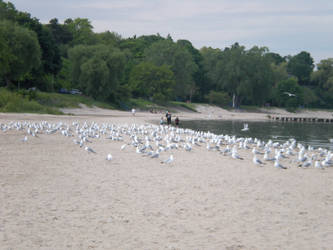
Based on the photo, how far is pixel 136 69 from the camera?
7844 centimetres

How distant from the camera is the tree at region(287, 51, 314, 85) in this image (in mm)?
Result: 132000

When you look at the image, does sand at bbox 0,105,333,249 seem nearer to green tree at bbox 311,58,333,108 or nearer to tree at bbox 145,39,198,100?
tree at bbox 145,39,198,100

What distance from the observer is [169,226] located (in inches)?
301

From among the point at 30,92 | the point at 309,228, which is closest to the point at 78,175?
the point at 309,228

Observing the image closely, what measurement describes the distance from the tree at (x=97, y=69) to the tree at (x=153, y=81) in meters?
10.4

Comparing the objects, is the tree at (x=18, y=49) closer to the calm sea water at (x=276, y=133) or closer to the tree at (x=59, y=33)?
the calm sea water at (x=276, y=133)

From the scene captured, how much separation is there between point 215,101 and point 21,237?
88747mm

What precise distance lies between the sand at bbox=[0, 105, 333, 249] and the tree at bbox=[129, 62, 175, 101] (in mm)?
61359

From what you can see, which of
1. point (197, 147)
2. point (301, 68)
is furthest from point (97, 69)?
point (301, 68)

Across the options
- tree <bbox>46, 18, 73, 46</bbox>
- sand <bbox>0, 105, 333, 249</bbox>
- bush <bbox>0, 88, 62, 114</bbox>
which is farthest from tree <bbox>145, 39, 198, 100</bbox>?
sand <bbox>0, 105, 333, 249</bbox>

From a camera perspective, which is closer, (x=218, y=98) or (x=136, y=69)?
(x=136, y=69)

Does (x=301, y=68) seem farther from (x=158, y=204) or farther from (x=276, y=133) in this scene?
(x=158, y=204)

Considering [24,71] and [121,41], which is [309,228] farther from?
[121,41]

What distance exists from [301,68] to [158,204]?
5244 inches
